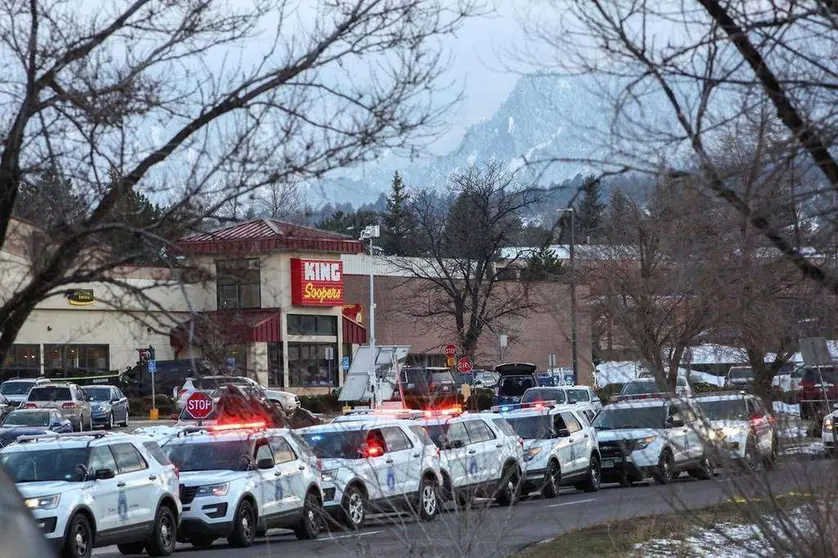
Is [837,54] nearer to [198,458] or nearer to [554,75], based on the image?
[554,75]

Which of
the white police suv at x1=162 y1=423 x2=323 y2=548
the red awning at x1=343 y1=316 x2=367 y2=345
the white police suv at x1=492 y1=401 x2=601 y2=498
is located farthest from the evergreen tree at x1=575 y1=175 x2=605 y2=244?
the red awning at x1=343 y1=316 x2=367 y2=345

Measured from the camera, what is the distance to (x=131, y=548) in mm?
18656

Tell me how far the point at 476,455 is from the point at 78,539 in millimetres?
5322

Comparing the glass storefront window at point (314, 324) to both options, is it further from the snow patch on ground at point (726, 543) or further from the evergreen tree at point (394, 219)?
the snow patch on ground at point (726, 543)

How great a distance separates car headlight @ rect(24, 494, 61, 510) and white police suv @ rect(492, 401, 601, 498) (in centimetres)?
1040

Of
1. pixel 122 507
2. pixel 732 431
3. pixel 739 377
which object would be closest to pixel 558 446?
pixel 122 507

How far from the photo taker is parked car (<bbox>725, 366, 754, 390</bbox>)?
9258mm

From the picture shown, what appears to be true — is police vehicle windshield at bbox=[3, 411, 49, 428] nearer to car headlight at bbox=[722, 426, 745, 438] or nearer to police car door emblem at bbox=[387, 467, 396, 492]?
police car door emblem at bbox=[387, 467, 396, 492]

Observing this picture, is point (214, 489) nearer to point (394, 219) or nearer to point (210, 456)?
point (210, 456)

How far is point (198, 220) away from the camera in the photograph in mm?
7488

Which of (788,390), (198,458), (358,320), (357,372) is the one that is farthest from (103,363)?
(788,390)

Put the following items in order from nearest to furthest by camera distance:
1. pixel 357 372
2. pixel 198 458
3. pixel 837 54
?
pixel 837 54, pixel 198 458, pixel 357 372

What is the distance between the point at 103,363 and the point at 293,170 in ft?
171

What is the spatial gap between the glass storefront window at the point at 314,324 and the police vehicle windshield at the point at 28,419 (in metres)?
24.3
